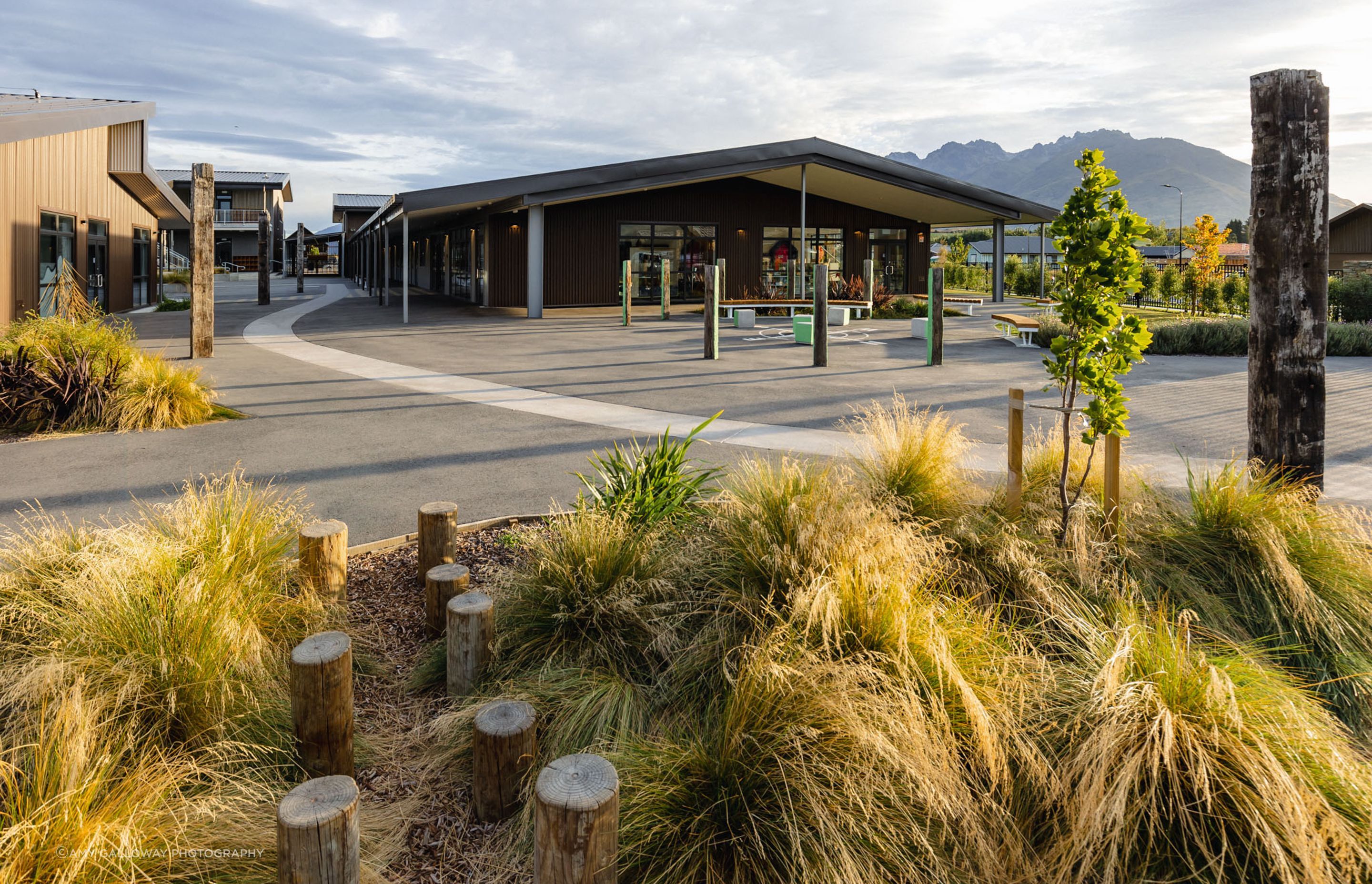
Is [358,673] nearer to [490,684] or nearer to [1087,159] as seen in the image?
[490,684]

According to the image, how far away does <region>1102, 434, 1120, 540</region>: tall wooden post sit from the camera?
465 cm

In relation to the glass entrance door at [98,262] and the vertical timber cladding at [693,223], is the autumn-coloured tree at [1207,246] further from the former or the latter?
the glass entrance door at [98,262]

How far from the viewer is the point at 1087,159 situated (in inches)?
184

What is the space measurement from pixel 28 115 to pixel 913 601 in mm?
19008

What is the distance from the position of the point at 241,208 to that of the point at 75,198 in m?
48.9

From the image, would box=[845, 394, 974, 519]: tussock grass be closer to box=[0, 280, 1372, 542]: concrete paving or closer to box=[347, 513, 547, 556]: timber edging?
box=[347, 513, 547, 556]: timber edging

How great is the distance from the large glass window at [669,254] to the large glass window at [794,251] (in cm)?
236

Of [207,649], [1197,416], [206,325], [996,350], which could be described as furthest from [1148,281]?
[207,649]

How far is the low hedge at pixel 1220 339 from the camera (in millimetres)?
18234

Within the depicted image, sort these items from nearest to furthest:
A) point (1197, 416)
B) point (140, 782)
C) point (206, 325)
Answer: point (140, 782) < point (1197, 416) < point (206, 325)

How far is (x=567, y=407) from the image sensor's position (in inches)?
438

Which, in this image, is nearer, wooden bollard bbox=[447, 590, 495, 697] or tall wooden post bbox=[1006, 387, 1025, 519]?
wooden bollard bbox=[447, 590, 495, 697]

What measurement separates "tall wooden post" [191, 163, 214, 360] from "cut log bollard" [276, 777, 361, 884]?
1530 centimetres

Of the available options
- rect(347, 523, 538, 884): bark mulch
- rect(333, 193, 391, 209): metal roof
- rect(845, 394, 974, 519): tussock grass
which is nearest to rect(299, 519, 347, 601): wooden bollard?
rect(347, 523, 538, 884): bark mulch
